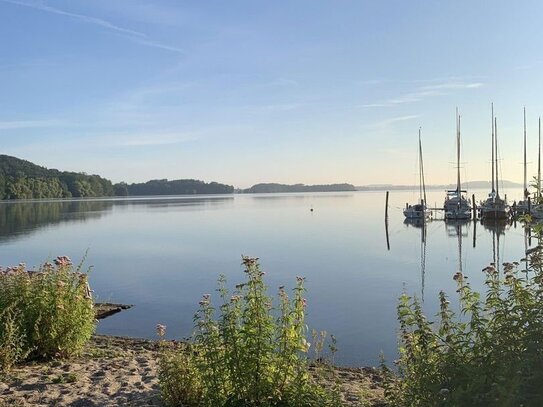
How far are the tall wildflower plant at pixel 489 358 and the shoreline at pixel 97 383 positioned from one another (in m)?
2.15

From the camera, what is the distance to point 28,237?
4769 centimetres

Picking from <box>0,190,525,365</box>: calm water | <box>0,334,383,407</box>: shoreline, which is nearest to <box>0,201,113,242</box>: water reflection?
<box>0,190,525,365</box>: calm water

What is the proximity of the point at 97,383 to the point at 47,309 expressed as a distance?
71.9 inches

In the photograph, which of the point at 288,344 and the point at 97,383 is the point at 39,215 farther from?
the point at 288,344

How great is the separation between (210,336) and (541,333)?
3443mm

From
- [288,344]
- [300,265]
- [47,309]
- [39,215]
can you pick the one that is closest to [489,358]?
[288,344]

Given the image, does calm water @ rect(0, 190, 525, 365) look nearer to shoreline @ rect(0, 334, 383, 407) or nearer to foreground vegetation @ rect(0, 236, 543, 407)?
shoreline @ rect(0, 334, 383, 407)

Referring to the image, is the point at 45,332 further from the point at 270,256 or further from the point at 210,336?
the point at 270,256

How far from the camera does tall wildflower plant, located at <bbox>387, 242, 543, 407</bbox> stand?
10.6ft

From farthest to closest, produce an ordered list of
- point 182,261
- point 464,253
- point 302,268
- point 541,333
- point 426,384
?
point 464,253 < point 182,261 < point 302,268 < point 426,384 < point 541,333

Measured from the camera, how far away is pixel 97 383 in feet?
25.2

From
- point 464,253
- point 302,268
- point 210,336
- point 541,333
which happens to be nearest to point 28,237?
point 302,268

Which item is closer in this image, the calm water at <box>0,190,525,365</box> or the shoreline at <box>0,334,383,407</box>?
the shoreline at <box>0,334,383,407</box>

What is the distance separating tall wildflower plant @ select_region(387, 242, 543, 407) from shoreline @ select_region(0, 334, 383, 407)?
215 cm
